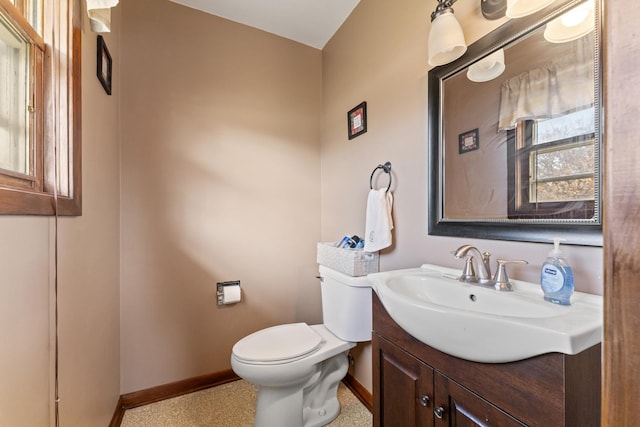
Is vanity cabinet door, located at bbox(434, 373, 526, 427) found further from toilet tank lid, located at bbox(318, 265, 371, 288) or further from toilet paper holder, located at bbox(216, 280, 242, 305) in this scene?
toilet paper holder, located at bbox(216, 280, 242, 305)

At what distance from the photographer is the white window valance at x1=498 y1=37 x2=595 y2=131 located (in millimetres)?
748

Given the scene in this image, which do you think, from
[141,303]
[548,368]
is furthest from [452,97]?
[141,303]

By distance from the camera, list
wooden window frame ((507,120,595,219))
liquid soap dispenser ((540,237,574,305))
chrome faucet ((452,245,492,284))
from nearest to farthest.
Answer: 1. liquid soap dispenser ((540,237,574,305))
2. wooden window frame ((507,120,595,219))
3. chrome faucet ((452,245,492,284))

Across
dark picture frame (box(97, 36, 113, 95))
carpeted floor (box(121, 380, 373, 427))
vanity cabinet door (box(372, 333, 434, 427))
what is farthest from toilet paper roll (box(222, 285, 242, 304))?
dark picture frame (box(97, 36, 113, 95))

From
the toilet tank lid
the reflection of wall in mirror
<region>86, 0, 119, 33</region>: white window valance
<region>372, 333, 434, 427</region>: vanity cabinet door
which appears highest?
<region>86, 0, 119, 33</region>: white window valance

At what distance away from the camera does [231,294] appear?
177 centimetres

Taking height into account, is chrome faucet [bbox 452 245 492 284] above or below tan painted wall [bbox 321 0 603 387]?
below

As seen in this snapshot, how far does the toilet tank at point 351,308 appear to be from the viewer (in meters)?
1.38

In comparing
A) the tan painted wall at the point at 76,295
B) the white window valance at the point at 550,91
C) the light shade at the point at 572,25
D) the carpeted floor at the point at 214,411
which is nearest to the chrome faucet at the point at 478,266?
the white window valance at the point at 550,91

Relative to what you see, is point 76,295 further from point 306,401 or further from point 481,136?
point 481,136

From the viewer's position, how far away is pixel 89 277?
107 cm

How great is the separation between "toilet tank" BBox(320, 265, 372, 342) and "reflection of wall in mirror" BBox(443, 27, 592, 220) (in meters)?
0.56

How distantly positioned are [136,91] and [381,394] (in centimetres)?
201

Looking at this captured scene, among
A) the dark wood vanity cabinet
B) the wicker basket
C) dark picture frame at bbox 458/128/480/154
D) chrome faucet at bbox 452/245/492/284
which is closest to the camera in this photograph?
the dark wood vanity cabinet
